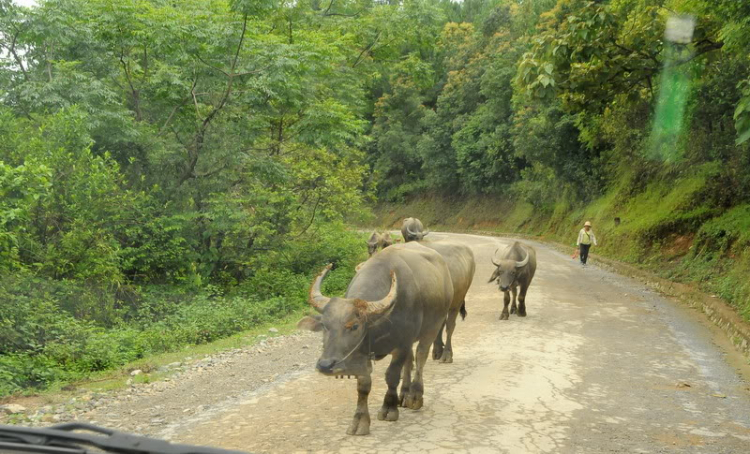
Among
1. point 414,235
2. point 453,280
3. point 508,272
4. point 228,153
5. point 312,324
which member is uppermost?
point 228,153

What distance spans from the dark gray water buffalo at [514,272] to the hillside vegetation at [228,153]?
297cm

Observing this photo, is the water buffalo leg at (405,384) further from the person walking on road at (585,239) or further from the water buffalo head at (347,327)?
the person walking on road at (585,239)

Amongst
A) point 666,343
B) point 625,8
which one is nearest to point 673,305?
point 666,343

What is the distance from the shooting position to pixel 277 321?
12.7m

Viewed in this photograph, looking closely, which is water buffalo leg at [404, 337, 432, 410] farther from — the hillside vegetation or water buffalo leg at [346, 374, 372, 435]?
the hillside vegetation

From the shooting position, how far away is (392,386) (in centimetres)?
595

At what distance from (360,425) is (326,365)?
2.78ft

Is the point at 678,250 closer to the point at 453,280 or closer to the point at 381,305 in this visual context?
the point at 453,280

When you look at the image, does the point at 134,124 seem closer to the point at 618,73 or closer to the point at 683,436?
the point at 618,73

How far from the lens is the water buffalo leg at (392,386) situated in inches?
233

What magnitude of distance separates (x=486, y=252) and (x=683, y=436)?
1887cm

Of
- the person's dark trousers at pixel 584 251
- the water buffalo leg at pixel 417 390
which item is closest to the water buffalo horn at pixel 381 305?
the water buffalo leg at pixel 417 390

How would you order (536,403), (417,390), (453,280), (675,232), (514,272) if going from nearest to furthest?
1. (417,390)
2. (536,403)
3. (453,280)
4. (514,272)
5. (675,232)

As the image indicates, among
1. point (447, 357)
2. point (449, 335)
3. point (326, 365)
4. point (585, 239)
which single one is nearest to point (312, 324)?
point (326, 365)
